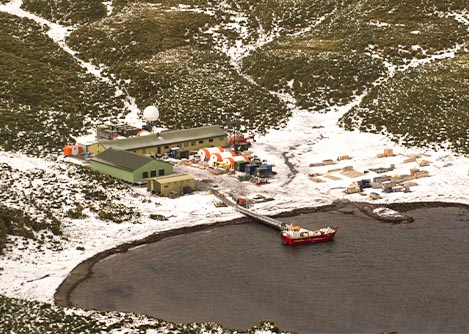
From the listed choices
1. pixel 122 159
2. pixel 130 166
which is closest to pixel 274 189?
pixel 130 166

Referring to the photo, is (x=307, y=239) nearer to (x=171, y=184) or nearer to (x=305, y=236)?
(x=305, y=236)

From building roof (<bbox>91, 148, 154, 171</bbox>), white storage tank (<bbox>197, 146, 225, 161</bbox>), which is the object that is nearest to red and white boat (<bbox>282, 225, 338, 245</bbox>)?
building roof (<bbox>91, 148, 154, 171</bbox>)

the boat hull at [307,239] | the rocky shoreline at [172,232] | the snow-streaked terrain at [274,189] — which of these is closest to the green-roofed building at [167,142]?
the snow-streaked terrain at [274,189]

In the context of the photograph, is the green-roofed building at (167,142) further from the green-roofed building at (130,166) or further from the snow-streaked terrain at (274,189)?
the snow-streaked terrain at (274,189)

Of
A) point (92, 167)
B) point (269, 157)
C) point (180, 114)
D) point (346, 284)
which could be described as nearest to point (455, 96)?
point (269, 157)

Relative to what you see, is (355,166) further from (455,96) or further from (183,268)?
(183,268)

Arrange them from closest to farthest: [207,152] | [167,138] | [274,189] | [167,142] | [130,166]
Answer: [274,189], [130,166], [207,152], [167,142], [167,138]

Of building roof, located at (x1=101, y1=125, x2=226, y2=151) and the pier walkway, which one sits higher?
building roof, located at (x1=101, y1=125, x2=226, y2=151)

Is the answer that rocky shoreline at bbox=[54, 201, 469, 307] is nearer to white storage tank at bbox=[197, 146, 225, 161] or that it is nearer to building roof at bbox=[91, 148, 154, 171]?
building roof at bbox=[91, 148, 154, 171]
